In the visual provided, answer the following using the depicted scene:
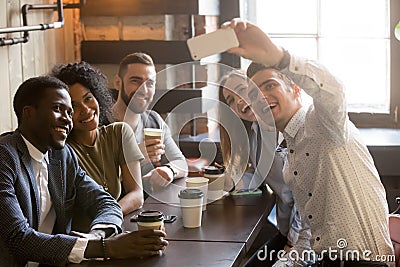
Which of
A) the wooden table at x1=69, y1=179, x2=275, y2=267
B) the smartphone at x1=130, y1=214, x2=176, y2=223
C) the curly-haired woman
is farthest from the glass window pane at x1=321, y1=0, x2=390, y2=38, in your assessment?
the smartphone at x1=130, y1=214, x2=176, y2=223

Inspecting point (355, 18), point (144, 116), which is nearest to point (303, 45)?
point (355, 18)

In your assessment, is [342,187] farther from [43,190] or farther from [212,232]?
[43,190]

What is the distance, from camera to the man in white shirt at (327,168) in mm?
2346

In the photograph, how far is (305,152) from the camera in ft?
8.50

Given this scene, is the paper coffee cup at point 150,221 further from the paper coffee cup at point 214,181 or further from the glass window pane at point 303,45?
the glass window pane at point 303,45

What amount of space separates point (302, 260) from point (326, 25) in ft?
5.32

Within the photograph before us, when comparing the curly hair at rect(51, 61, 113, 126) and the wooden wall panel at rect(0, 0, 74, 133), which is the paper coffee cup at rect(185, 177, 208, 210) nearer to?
the curly hair at rect(51, 61, 113, 126)

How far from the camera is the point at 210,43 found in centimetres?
204

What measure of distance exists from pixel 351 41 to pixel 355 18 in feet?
0.40

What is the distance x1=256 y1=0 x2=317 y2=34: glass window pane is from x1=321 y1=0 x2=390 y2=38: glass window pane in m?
0.07

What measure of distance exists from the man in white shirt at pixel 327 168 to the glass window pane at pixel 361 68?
1.33m

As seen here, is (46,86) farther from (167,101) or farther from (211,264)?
(167,101)

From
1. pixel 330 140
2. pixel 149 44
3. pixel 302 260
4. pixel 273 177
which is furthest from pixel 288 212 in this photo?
pixel 149 44

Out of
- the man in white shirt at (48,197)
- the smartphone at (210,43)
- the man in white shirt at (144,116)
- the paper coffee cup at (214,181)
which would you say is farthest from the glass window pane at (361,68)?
the smartphone at (210,43)
